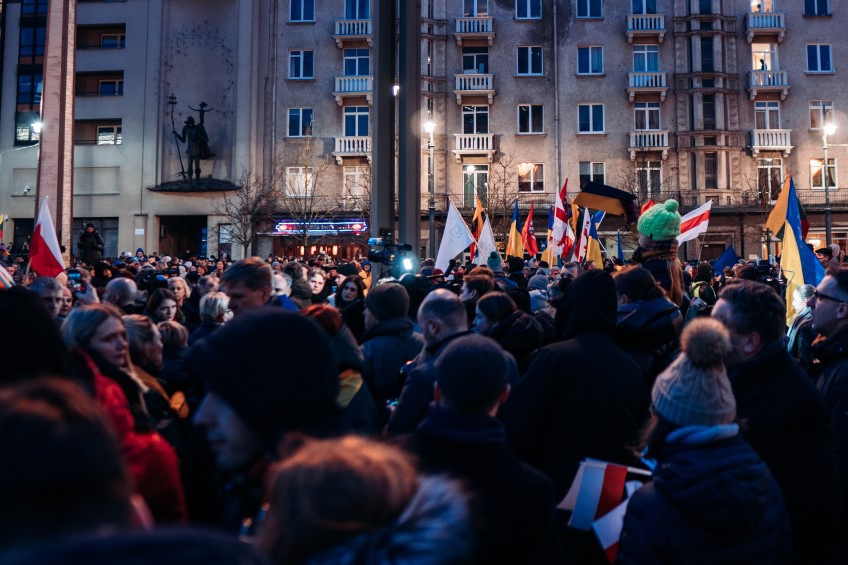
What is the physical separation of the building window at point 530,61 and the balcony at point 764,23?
33.1ft

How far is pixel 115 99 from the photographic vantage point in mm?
37938

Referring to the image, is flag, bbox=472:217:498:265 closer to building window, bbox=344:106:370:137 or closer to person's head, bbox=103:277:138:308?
person's head, bbox=103:277:138:308

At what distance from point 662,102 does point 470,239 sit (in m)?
28.9

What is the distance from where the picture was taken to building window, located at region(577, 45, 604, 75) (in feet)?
125

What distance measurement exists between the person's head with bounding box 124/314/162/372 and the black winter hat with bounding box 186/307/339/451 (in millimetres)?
2350

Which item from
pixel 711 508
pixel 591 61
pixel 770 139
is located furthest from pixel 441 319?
pixel 770 139

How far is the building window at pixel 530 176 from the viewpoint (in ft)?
125

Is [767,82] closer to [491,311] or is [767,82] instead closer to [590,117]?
[590,117]

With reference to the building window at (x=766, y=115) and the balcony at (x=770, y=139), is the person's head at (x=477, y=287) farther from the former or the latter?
the building window at (x=766, y=115)

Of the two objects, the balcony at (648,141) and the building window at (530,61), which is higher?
the building window at (530,61)

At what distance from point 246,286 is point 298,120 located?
116 feet

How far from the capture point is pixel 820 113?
123ft

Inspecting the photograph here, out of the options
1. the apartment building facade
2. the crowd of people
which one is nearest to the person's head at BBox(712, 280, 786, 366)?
the crowd of people

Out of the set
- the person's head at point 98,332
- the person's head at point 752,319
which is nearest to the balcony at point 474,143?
the person's head at point 752,319
